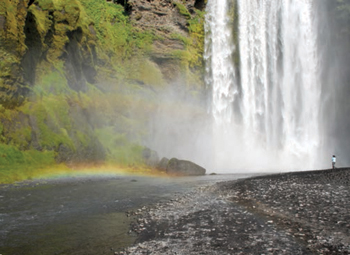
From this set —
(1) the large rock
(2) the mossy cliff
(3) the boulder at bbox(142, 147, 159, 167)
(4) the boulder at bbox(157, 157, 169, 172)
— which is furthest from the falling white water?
(1) the large rock

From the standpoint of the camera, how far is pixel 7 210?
1266 centimetres

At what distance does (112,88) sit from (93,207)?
27.5 meters

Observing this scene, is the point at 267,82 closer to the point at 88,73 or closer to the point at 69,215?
the point at 88,73

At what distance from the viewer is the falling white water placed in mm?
46625

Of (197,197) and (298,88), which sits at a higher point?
(298,88)

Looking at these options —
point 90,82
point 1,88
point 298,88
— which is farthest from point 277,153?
point 1,88

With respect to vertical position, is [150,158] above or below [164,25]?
below

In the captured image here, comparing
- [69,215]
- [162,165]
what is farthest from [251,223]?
[162,165]

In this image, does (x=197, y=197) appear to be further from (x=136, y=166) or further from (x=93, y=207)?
(x=136, y=166)

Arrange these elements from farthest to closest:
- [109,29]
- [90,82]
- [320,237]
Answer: [109,29] → [90,82] → [320,237]

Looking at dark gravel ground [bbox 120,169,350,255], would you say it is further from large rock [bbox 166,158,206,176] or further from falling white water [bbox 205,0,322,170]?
falling white water [bbox 205,0,322,170]

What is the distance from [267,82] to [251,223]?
42.5 meters

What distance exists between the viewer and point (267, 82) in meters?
49.1

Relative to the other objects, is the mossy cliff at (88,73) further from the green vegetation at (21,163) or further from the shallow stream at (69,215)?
the shallow stream at (69,215)
